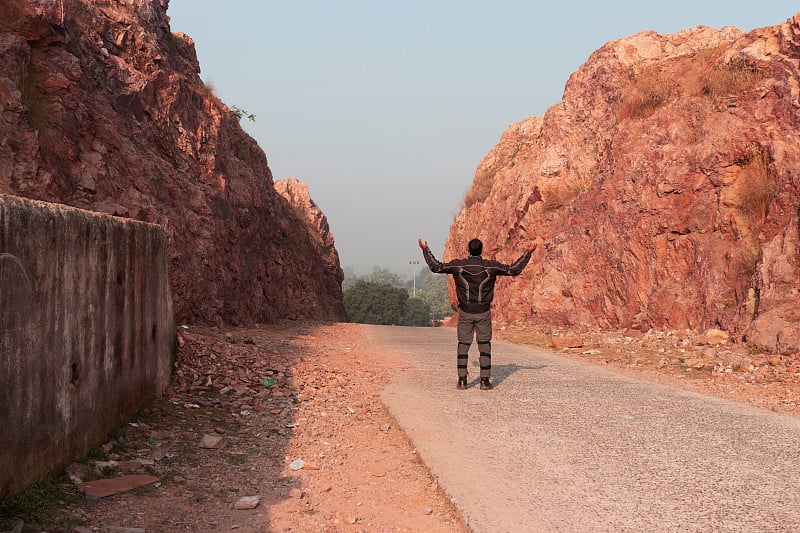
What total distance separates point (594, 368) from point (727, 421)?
4.15m

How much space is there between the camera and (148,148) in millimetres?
15492

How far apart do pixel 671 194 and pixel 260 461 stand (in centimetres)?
1303

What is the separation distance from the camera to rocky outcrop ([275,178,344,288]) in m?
30.4

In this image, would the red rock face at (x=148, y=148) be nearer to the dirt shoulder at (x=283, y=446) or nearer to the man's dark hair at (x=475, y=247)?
the dirt shoulder at (x=283, y=446)

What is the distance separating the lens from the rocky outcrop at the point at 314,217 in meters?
30.4

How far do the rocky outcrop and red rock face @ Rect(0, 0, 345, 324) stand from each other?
6.96 m

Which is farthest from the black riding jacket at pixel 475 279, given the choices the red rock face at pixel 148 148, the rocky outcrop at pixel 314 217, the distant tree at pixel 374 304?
the distant tree at pixel 374 304

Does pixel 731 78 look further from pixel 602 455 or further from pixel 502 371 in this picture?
pixel 602 455

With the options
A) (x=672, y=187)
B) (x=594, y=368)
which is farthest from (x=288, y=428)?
(x=672, y=187)

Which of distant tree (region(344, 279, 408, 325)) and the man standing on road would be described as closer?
the man standing on road

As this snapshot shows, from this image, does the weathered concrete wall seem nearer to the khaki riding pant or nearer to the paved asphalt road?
the paved asphalt road

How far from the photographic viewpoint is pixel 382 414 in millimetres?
7152

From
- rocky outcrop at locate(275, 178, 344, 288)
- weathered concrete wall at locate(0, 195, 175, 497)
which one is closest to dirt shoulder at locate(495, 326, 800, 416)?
weathered concrete wall at locate(0, 195, 175, 497)

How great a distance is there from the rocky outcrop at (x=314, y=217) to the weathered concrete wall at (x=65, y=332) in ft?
77.8
